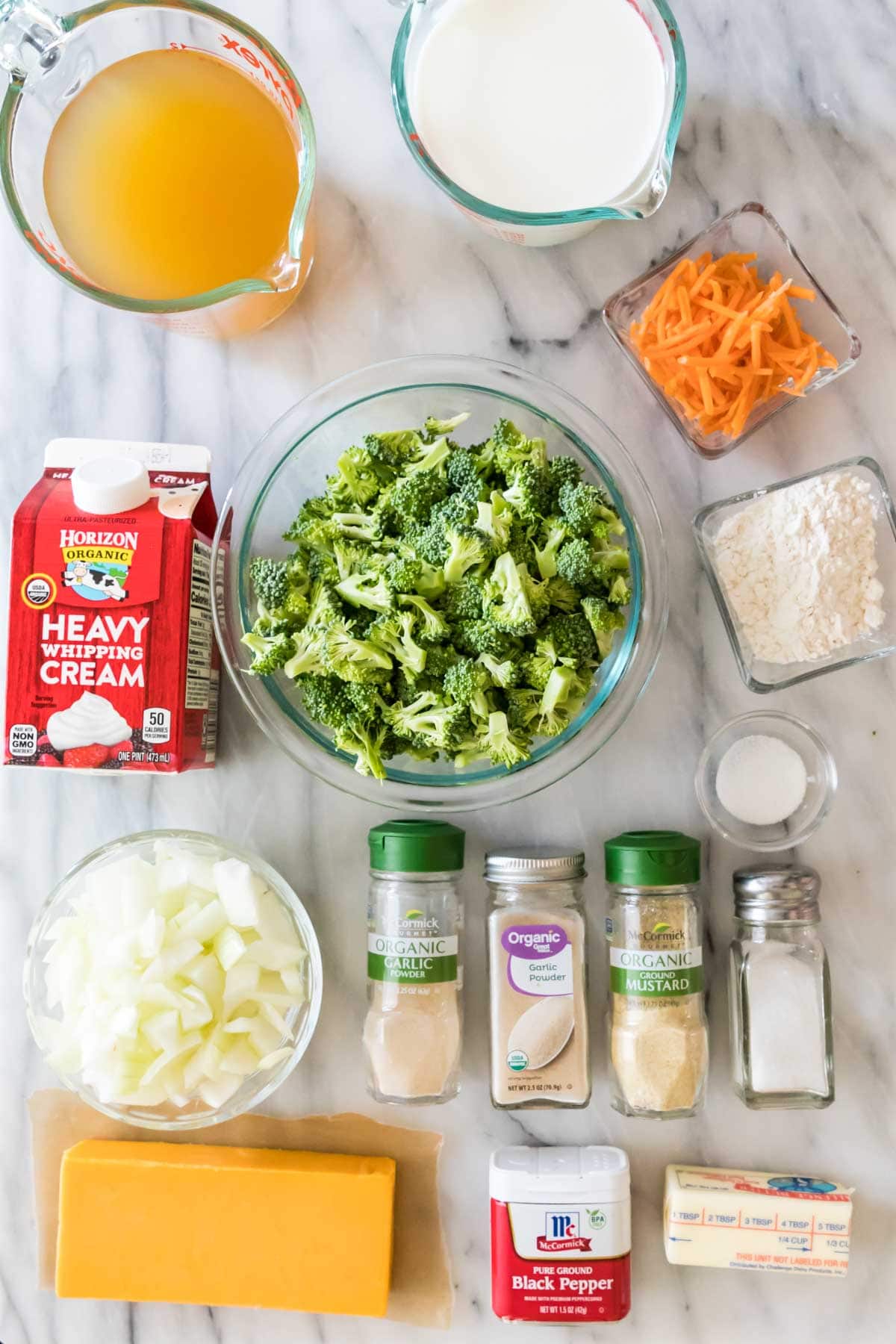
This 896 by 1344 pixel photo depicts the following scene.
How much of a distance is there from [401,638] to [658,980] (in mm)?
593

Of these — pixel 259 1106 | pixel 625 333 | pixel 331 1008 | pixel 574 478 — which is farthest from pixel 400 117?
pixel 259 1106

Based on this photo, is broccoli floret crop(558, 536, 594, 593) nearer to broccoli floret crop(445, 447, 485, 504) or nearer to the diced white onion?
broccoli floret crop(445, 447, 485, 504)

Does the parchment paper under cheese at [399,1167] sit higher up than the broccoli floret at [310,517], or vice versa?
the broccoli floret at [310,517]

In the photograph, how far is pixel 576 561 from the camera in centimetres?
128

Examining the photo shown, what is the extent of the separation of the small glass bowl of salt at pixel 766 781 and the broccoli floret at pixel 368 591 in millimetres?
545

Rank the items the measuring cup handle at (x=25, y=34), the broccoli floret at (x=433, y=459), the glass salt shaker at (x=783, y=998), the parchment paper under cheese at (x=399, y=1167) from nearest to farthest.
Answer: the measuring cup handle at (x=25, y=34)
the broccoli floret at (x=433, y=459)
the glass salt shaker at (x=783, y=998)
the parchment paper under cheese at (x=399, y=1167)

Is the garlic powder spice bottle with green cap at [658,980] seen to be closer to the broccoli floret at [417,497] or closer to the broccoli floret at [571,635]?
the broccoli floret at [571,635]

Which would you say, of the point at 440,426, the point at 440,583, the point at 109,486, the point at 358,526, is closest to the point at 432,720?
the point at 440,583

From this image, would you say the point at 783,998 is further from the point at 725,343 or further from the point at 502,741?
the point at 725,343

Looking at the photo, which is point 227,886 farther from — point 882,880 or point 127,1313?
point 882,880

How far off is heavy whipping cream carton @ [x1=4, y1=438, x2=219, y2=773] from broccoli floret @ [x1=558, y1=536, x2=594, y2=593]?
1.57 feet

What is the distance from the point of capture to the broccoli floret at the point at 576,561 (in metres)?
1.28

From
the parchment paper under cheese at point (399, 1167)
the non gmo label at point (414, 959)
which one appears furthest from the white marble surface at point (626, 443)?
the non gmo label at point (414, 959)

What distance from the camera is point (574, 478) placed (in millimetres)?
1366
